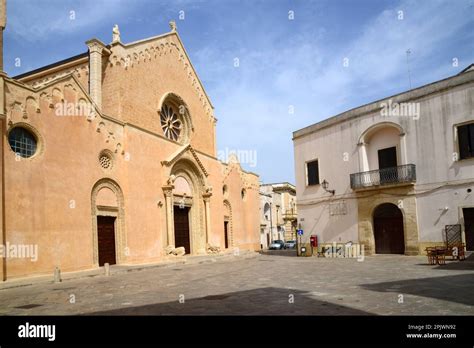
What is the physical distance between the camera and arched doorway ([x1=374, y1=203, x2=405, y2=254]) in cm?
2239

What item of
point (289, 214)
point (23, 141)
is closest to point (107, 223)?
point (23, 141)

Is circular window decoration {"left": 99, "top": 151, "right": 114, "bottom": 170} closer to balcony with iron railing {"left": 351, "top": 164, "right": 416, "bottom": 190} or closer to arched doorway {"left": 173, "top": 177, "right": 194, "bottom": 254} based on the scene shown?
arched doorway {"left": 173, "top": 177, "right": 194, "bottom": 254}

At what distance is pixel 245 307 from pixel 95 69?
57.7 ft

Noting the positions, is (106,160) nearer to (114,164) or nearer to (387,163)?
(114,164)

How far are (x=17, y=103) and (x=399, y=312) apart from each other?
48.3 feet

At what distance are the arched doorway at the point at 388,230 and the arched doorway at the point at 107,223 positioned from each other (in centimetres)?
1444

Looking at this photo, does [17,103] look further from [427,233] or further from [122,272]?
[427,233]

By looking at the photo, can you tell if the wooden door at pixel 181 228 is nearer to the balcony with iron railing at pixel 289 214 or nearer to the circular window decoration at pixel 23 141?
the circular window decoration at pixel 23 141

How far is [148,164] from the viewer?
22.8 meters

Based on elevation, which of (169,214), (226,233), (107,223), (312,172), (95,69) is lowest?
(226,233)

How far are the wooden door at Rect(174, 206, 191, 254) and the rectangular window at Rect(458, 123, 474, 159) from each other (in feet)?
55.5

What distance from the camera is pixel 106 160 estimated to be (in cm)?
1983

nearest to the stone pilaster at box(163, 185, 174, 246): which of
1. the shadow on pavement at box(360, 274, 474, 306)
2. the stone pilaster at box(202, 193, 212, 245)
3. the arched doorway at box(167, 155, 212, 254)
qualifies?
the arched doorway at box(167, 155, 212, 254)

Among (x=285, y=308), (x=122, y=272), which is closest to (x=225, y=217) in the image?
(x=122, y=272)
